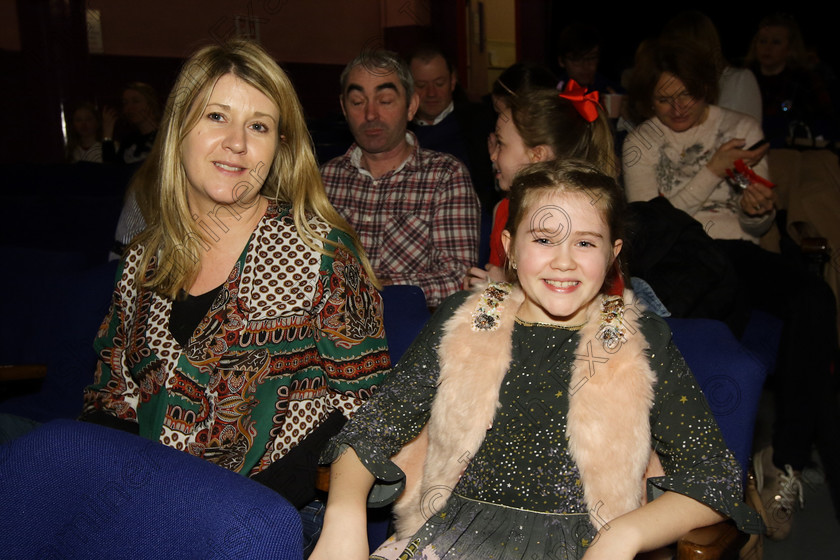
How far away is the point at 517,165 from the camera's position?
6.65 feet

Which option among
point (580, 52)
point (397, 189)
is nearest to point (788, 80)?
point (580, 52)

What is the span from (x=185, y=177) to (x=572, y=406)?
0.91m

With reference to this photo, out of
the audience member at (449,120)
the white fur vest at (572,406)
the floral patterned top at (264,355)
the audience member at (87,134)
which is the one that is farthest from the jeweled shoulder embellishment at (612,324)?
the audience member at (87,134)

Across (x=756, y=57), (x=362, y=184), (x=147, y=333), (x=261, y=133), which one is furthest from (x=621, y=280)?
(x=756, y=57)

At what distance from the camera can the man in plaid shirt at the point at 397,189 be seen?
2486 millimetres

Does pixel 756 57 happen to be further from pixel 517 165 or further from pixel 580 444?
pixel 580 444

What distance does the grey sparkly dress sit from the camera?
1.23 m

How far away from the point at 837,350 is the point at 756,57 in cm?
227

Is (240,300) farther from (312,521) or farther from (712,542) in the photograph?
(712,542)

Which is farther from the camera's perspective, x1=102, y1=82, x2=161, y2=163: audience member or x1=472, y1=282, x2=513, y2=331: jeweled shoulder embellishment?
x1=102, y1=82, x2=161, y2=163: audience member

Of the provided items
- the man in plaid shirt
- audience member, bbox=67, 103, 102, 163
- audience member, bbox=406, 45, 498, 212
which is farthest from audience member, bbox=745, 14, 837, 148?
audience member, bbox=67, 103, 102, 163

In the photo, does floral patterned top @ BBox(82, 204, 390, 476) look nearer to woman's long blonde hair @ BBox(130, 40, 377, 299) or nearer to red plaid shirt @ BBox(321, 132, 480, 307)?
woman's long blonde hair @ BBox(130, 40, 377, 299)

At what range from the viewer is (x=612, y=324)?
1.32 meters

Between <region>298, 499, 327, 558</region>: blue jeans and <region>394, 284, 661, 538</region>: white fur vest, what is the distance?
162 millimetres
